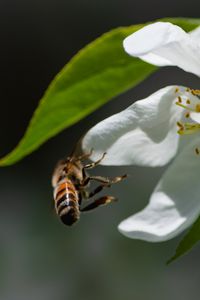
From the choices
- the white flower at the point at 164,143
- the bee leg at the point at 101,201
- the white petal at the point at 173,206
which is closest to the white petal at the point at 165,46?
the white flower at the point at 164,143

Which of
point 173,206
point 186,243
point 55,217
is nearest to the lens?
point 186,243

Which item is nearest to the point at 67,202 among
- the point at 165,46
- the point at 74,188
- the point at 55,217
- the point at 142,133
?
the point at 74,188

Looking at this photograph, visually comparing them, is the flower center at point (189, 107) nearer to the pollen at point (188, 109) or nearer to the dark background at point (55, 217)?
the pollen at point (188, 109)

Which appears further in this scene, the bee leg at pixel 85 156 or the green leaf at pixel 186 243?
the bee leg at pixel 85 156

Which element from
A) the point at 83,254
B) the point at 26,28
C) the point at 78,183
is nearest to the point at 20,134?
the point at 26,28

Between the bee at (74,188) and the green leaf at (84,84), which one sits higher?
the green leaf at (84,84)

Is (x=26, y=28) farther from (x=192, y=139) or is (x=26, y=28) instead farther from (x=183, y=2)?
(x=192, y=139)

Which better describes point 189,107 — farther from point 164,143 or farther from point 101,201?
point 101,201
